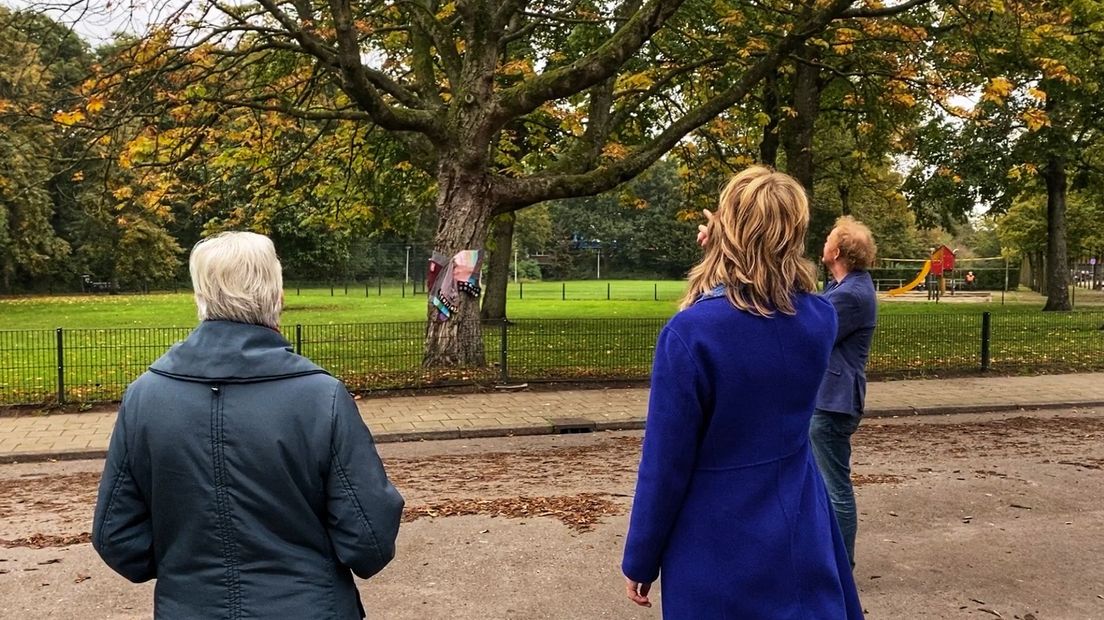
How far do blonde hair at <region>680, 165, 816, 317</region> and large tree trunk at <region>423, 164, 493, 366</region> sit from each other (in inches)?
422

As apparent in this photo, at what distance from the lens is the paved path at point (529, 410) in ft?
31.4

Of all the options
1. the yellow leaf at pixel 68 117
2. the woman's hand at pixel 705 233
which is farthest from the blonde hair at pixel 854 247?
the yellow leaf at pixel 68 117

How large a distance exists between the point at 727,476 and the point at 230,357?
131 centimetres

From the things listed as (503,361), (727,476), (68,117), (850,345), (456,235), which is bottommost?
(503,361)

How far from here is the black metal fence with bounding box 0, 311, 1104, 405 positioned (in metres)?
11.9

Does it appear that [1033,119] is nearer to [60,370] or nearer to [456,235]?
[456,235]

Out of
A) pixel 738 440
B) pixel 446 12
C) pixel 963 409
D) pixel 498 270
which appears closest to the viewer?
pixel 738 440

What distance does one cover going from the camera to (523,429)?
10.1 m

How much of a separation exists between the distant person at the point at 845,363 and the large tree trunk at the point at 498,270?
18.8 meters

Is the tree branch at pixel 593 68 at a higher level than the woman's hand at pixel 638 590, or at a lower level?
higher

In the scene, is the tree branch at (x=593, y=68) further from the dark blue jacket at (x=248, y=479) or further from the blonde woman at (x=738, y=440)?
the dark blue jacket at (x=248, y=479)

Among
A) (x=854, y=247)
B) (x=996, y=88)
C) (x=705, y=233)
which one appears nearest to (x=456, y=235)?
(x=996, y=88)

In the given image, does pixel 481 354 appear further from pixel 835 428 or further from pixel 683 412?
pixel 683 412

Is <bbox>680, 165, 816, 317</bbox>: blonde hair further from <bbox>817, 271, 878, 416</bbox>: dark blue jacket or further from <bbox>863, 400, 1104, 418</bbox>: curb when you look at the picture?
<bbox>863, 400, 1104, 418</bbox>: curb
